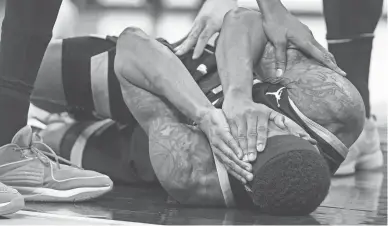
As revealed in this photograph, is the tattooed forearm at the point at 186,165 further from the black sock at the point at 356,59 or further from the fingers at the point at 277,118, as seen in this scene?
the black sock at the point at 356,59

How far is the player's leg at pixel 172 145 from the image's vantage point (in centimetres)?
169

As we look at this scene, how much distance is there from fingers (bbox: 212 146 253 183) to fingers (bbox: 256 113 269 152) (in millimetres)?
52

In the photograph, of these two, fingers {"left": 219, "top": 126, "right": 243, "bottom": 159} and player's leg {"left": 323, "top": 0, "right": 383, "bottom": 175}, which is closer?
fingers {"left": 219, "top": 126, "right": 243, "bottom": 159}

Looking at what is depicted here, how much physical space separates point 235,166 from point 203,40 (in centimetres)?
52

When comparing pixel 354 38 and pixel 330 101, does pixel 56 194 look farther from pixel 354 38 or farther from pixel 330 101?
pixel 354 38

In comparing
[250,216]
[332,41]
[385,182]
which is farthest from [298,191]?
[332,41]

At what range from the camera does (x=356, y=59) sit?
8.59 ft

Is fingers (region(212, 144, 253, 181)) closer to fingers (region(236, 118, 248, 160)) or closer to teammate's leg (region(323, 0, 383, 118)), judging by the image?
fingers (region(236, 118, 248, 160))

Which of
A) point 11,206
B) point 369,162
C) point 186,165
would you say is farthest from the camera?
point 369,162

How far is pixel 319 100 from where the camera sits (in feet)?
5.45

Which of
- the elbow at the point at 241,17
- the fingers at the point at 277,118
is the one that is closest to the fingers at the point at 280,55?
the elbow at the point at 241,17

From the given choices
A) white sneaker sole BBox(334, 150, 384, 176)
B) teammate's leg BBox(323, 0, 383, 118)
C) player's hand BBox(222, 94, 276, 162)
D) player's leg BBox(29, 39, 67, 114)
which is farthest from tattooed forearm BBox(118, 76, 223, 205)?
white sneaker sole BBox(334, 150, 384, 176)

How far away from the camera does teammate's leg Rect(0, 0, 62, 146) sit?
1.72 m

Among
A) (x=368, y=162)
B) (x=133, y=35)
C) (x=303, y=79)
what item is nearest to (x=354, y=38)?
(x=368, y=162)
